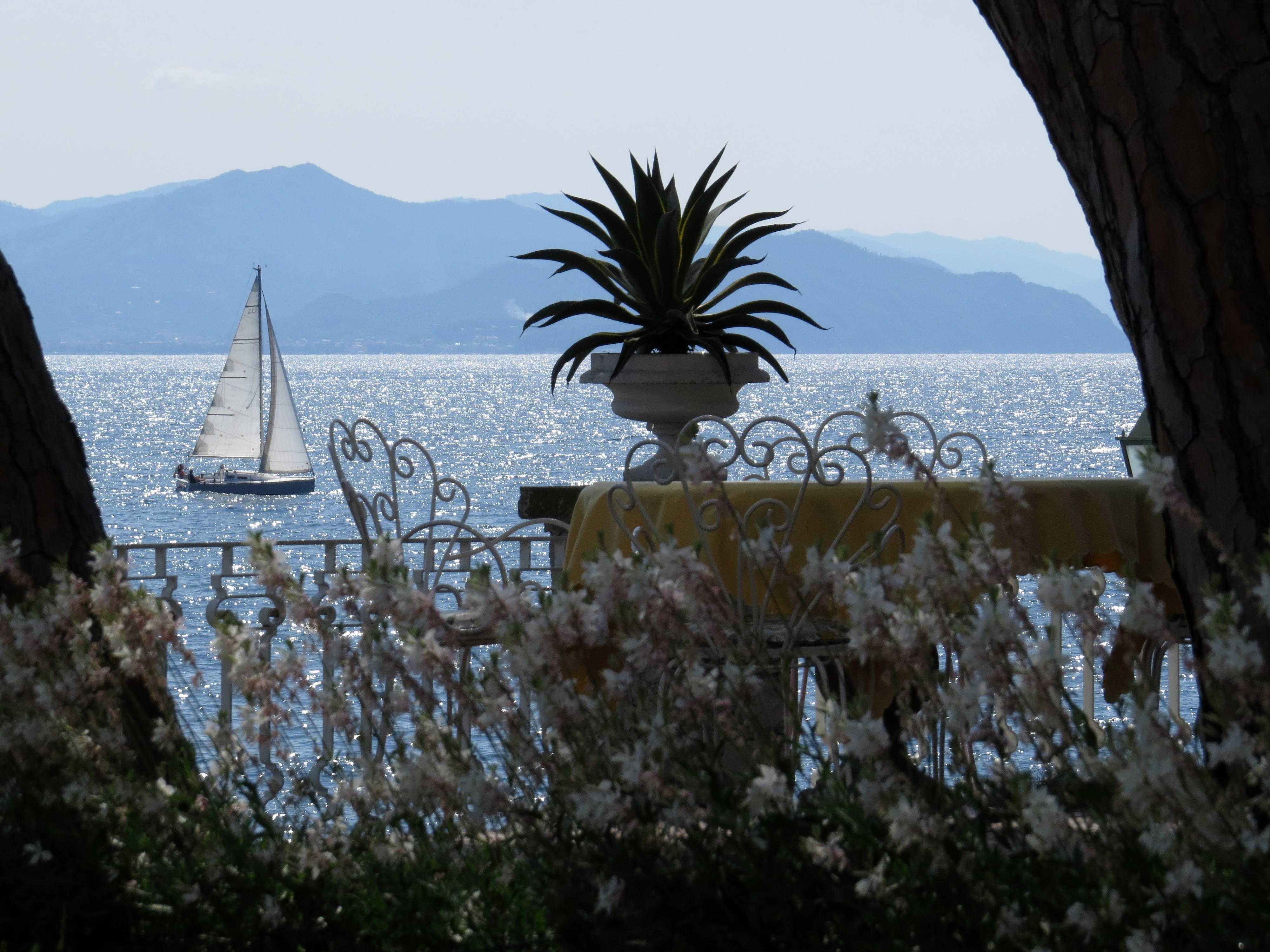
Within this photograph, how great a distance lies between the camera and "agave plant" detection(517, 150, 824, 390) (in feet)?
12.3

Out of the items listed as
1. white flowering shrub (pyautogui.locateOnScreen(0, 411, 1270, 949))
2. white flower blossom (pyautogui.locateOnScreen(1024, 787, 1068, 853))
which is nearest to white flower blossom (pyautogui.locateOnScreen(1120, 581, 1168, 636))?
white flowering shrub (pyautogui.locateOnScreen(0, 411, 1270, 949))

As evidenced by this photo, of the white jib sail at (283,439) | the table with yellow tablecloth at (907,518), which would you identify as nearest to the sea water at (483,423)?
the table with yellow tablecloth at (907,518)

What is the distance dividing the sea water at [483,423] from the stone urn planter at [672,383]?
3.89ft

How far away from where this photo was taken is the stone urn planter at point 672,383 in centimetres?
366

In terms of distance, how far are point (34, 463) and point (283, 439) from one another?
34.7m

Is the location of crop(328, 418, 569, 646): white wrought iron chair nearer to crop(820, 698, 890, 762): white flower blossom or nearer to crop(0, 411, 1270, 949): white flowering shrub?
crop(0, 411, 1270, 949): white flowering shrub

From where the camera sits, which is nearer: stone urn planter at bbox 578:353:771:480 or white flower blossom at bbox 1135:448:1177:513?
white flower blossom at bbox 1135:448:1177:513

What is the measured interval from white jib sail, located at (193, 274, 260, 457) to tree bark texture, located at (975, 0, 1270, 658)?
3289cm

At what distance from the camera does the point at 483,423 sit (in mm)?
66688

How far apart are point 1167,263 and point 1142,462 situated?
0.53 metres

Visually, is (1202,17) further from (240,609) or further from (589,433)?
(589,433)

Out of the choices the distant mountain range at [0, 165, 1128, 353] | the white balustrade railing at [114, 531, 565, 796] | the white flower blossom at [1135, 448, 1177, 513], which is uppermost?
the distant mountain range at [0, 165, 1128, 353]

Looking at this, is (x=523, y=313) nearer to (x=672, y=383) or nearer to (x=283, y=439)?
(x=283, y=439)

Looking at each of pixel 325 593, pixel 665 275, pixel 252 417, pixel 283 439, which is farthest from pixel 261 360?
pixel 325 593
